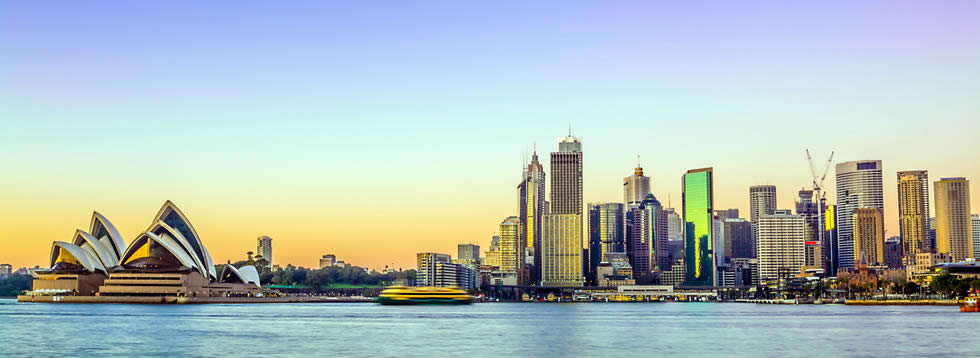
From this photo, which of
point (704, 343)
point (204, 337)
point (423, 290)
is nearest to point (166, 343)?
point (204, 337)

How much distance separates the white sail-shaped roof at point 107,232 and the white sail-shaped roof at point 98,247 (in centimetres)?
107

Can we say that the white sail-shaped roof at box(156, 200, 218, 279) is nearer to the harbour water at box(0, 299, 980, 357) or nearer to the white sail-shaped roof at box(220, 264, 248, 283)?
the white sail-shaped roof at box(220, 264, 248, 283)

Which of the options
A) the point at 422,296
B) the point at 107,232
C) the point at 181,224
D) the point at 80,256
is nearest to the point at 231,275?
the point at 181,224

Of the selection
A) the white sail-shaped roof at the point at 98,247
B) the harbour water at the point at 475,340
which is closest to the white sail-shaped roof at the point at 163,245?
the white sail-shaped roof at the point at 98,247

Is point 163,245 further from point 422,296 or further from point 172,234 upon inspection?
point 422,296

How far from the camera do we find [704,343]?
56781mm

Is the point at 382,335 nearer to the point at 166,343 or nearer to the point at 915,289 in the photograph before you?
the point at 166,343

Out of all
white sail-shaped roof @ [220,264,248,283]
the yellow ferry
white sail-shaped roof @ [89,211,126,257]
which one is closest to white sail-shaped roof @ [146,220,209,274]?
white sail-shaped roof @ [89,211,126,257]

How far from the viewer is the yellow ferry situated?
16362 cm

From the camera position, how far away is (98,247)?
163375 mm

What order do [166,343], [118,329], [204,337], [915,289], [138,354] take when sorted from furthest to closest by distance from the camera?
[915,289], [118,329], [204,337], [166,343], [138,354]

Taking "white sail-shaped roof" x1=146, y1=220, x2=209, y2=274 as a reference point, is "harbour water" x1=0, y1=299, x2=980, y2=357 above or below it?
below

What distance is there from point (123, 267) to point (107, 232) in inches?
299

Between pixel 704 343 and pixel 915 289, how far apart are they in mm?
138173
